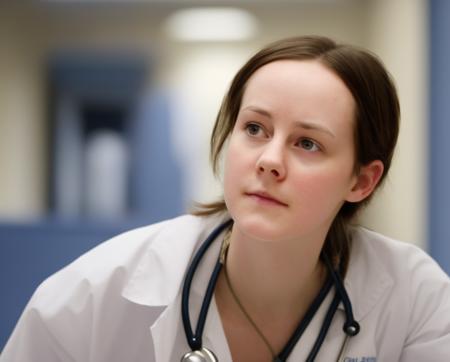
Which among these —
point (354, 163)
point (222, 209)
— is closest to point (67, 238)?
point (222, 209)

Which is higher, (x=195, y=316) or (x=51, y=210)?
(x=195, y=316)

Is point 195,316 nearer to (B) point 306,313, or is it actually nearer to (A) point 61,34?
(B) point 306,313

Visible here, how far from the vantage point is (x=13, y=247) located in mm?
2020

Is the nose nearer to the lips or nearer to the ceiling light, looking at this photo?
the lips

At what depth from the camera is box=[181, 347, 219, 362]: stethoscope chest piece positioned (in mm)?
1151

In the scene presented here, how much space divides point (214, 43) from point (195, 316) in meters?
5.18

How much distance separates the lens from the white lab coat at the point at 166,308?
1213 mm

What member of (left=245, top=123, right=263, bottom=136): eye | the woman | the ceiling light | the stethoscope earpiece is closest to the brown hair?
the woman

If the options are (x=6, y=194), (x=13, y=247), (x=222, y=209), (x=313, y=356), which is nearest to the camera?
(x=313, y=356)

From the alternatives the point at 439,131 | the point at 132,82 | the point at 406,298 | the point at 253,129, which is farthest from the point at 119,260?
the point at 132,82

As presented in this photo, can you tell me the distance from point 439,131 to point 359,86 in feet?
7.39

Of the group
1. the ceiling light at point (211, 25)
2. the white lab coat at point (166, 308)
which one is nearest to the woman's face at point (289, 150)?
the white lab coat at point (166, 308)

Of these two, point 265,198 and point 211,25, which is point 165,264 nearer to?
point 265,198

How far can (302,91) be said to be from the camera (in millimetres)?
1143
